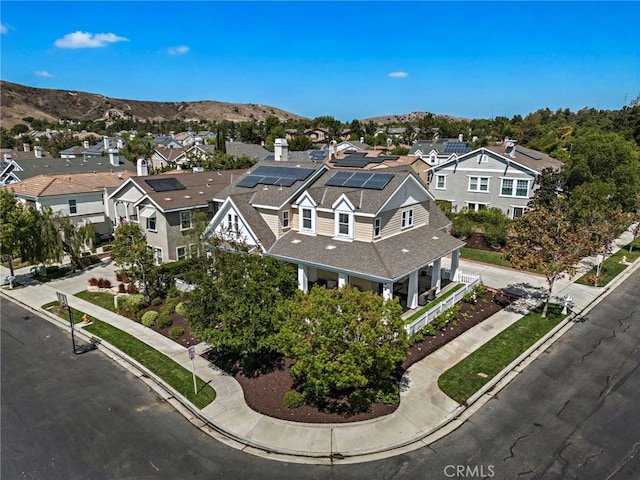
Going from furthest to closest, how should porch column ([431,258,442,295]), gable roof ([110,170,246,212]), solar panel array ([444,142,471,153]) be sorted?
solar panel array ([444,142,471,153])
gable roof ([110,170,246,212])
porch column ([431,258,442,295])

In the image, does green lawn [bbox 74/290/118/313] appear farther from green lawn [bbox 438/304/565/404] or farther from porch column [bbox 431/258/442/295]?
green lawn [bbox 438/304/565/404]

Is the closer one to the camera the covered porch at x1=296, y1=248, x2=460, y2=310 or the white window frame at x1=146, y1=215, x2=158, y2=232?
the covered porch at x1=296, y1=248, x2=460, y2=310

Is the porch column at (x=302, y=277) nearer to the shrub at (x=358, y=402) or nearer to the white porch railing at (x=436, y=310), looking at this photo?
the white porch railing at (x=436, y=310)

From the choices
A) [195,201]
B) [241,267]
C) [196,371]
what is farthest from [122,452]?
[195,201]

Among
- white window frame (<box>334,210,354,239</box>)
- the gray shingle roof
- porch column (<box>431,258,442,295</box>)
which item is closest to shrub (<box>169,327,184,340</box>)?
the gray shingle roof

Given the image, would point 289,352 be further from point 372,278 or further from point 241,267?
point 372,278

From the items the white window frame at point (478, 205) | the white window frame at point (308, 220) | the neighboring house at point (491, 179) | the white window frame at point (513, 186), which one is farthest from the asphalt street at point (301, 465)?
the white window frame at point (478, 205)

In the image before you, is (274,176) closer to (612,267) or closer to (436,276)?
(436,276)

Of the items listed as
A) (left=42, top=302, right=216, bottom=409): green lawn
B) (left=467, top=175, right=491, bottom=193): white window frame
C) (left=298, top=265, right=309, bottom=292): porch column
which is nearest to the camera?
(left=42, top=302, right=216, bottom=409): green lawn

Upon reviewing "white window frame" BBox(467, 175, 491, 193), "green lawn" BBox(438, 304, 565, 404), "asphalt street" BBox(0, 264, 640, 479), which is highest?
"white window frame" BBox(467, 175, 491, 193)
